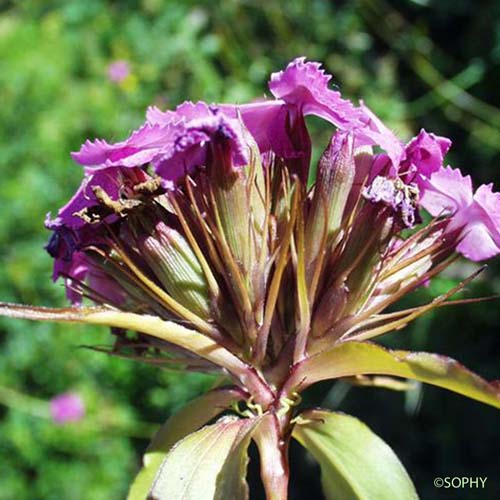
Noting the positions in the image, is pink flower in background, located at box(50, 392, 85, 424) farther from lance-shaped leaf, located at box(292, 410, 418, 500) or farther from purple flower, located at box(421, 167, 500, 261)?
purple flower, located at box(421, 167, 500, 261)

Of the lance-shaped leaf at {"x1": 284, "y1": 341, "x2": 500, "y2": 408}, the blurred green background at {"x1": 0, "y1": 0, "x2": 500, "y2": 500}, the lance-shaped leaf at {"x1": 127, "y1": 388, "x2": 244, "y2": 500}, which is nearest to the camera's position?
the lance-shaped leaf at {"x1": 284, "y1": 341, "x2": 500, "y2": 408}

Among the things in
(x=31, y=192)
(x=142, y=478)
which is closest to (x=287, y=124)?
(x=142, y=478)

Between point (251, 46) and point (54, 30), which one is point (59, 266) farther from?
point (54, 30)

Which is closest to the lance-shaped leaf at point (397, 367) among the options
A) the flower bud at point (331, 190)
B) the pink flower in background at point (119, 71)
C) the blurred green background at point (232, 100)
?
the flower bud at point (331, 190)

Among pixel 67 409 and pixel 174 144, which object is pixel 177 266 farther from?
pixel 67 409

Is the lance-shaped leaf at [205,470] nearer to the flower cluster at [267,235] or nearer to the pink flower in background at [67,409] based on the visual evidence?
the flower cluster at [267,235]

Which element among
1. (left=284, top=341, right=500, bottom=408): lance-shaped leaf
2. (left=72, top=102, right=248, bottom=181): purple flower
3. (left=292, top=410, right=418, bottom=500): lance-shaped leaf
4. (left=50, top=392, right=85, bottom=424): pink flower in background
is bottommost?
(left=292, top=410, right=418, bottom=500): lance-shaped leaf

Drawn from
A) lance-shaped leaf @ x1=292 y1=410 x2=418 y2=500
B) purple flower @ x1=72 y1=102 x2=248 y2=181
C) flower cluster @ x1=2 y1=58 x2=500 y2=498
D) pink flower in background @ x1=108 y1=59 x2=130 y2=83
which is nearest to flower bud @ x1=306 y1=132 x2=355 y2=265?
flower cluster @ x1=2 y1=58 x2=500 y2=498
